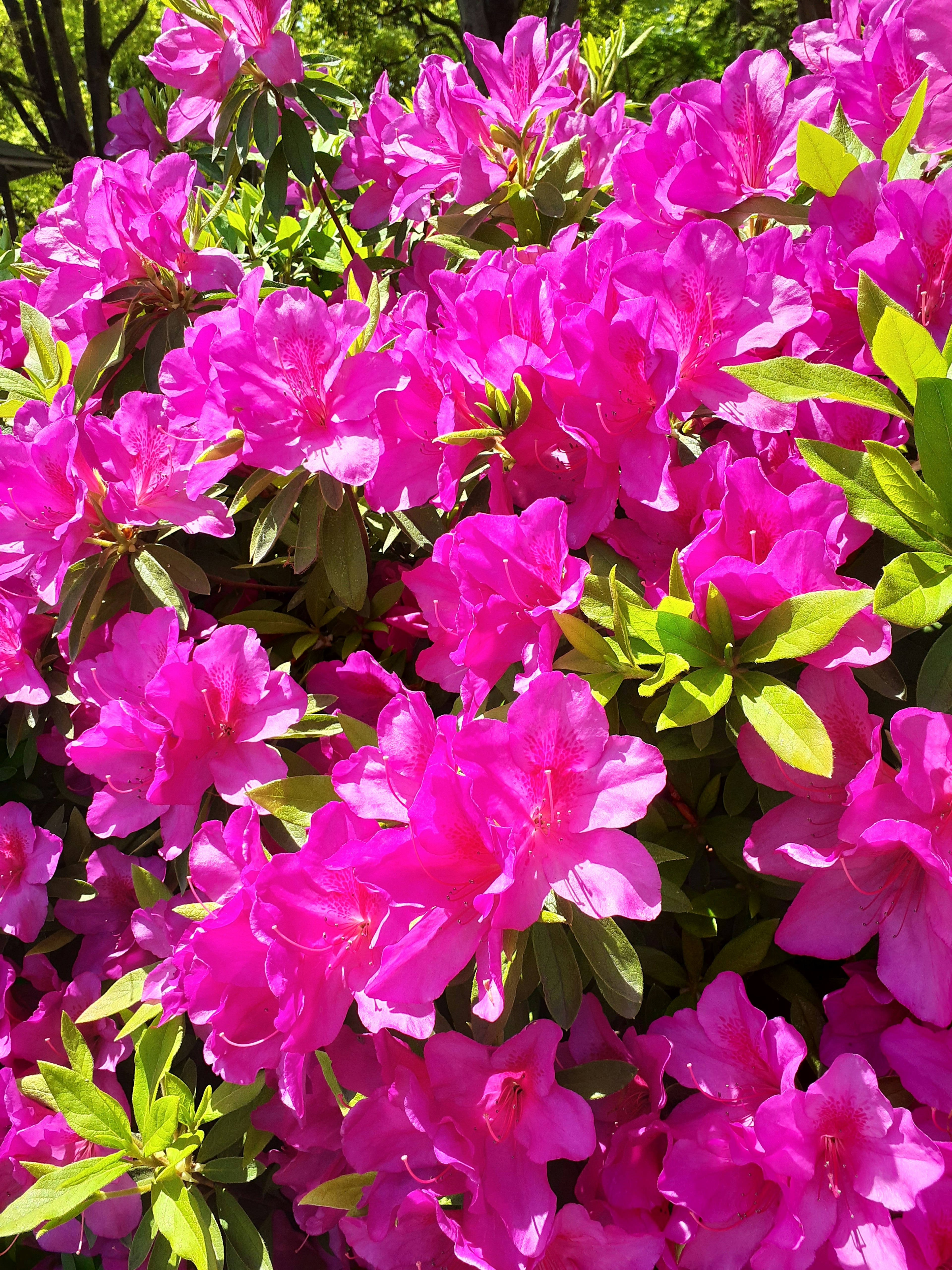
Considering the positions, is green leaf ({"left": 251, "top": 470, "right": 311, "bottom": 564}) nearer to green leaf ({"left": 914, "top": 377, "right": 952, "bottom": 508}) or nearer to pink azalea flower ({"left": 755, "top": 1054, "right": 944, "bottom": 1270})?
green leaf ({"left": 914, "top": 377, "right": 952, "bottom": 508})

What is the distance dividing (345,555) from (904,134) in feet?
3.11

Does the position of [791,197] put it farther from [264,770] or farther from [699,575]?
[264,770]

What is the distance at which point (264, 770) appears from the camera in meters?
1.36

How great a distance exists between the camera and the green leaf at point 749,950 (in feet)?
4.04

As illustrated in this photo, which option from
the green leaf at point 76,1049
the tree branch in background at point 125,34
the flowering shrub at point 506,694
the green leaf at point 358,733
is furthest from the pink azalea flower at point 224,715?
the tree branch in background at point 125,34

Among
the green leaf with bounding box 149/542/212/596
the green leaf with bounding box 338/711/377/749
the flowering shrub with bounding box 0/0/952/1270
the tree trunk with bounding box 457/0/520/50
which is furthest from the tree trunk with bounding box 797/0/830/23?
the green leaf with bounding box 338/711/377/749

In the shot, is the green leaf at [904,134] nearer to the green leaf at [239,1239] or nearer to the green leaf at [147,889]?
the green leaf at [147,889]

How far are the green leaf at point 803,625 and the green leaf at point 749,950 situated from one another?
0.40 meters

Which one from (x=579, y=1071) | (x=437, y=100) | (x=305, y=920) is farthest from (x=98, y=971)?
(x=437, y=100)

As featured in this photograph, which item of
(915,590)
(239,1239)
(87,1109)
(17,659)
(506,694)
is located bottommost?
(239,1239)

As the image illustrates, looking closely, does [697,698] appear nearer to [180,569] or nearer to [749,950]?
[749,950]

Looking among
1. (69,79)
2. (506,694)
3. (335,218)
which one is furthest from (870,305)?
(69,79)

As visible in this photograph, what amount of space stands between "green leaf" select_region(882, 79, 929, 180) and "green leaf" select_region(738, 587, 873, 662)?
0.64m

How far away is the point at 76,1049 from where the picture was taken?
1.45 meters
